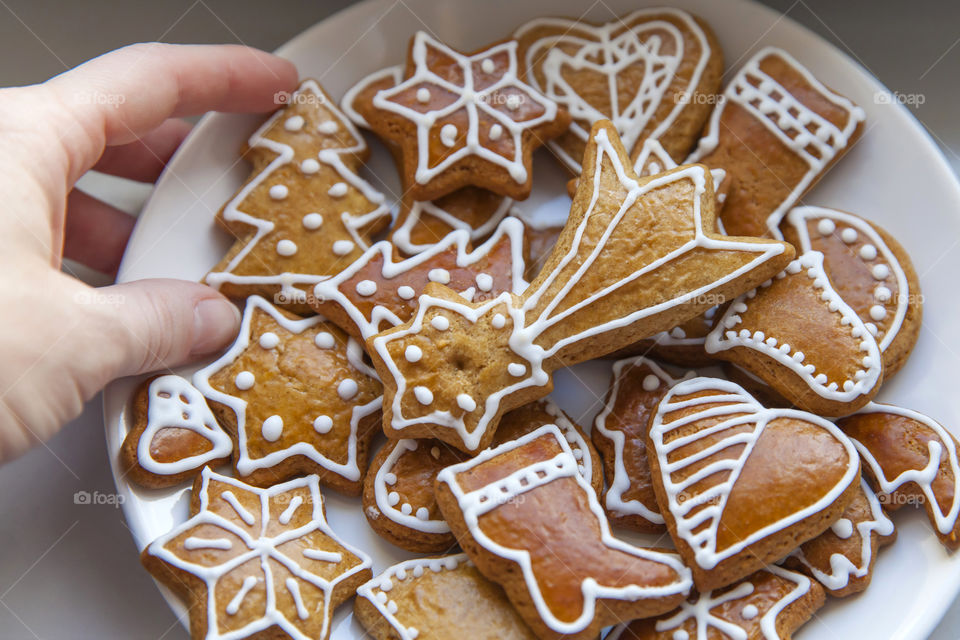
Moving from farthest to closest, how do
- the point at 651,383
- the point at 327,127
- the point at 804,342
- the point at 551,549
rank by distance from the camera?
the point at 327,127 → the point at 651,383 → the point at 804,342 → the point at 551,549

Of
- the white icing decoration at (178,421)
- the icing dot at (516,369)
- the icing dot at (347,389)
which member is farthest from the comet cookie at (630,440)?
the white icing decoration at (178,421)

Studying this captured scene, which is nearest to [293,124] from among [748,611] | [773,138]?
[773,138]

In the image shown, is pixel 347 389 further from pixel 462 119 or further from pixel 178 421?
pixel 462 119

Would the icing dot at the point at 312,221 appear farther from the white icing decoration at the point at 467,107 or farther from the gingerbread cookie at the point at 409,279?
the white icing decoration at the point at 467,107

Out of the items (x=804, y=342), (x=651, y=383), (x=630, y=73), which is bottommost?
(x=651, y=383)

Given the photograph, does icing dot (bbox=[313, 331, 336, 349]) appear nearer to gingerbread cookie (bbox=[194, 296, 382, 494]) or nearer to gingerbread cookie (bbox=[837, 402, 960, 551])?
gingerbread cookie (bbox=[194, 296, 382, 494])

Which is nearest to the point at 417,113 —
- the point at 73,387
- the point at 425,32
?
the point at 425,32

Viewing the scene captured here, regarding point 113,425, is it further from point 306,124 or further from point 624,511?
point 624,511
